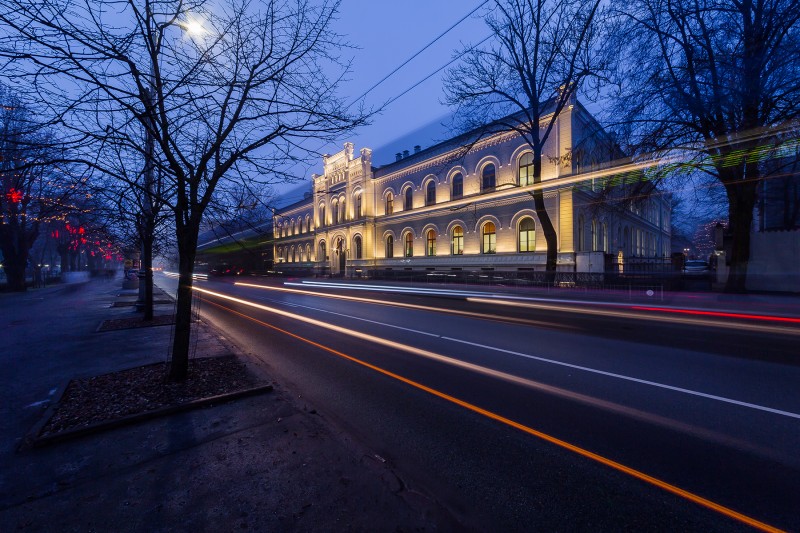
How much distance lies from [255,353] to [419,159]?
29.3 metres

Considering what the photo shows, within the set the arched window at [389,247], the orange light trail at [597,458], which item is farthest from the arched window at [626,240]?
the orange light trail at [597,458]

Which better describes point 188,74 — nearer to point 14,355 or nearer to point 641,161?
point 14,355

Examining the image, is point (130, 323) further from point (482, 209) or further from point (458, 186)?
point (458, 186)

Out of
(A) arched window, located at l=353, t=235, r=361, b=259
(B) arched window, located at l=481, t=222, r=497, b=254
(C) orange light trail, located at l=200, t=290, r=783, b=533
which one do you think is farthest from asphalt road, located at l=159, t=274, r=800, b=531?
(A) arched window, located at l=353, t=235, r=361, b=259

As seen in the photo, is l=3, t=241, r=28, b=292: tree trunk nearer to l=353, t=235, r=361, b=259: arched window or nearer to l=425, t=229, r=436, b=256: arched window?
l=353, t=235, r=361, b=259: arched window

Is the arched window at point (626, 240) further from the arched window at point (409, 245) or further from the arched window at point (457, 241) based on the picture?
the arched window at point (409, 245)

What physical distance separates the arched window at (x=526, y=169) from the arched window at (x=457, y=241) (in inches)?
261

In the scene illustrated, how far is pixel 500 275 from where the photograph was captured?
80.7 feet

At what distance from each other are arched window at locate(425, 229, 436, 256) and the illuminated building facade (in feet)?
0.32

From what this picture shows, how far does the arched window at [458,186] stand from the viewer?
98.3ft

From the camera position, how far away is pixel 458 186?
99.4 ft

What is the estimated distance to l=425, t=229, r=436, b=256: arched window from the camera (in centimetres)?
3198

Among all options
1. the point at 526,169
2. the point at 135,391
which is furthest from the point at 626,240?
the point at 135,391

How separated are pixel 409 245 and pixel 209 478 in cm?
3205
